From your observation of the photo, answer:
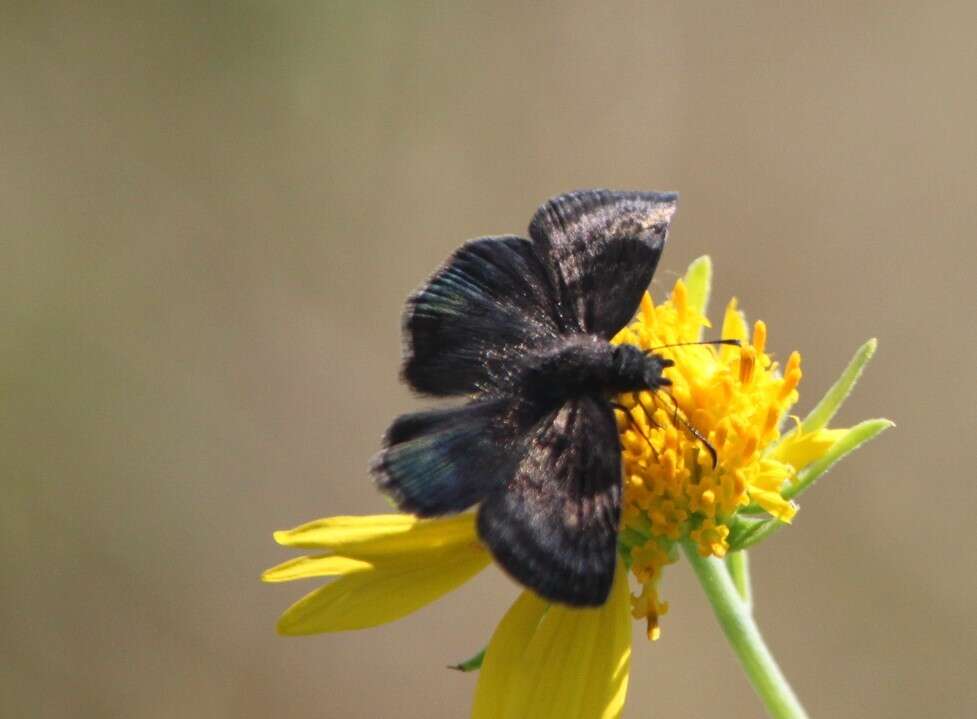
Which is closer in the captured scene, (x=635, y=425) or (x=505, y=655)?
(x=505, y=655)

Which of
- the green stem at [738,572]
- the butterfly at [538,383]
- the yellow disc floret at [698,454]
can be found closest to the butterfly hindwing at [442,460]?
the butterfly at [538,383]

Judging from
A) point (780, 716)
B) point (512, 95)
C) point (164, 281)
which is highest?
point (512, 95)

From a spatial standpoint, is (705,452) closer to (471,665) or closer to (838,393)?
(838,393)

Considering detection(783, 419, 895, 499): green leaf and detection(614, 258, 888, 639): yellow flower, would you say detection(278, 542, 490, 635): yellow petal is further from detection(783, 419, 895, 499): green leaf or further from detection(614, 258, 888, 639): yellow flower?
detection(783, 419, 895, 499): green leaf

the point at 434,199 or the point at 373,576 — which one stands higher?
the point at 434,199

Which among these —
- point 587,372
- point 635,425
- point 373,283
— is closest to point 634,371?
point 587,372

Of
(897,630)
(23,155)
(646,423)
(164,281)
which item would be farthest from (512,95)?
(646,423)

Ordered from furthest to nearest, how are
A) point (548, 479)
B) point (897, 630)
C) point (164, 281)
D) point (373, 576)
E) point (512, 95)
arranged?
1. point (512, 95)
2. point (164, 281)
3. point (897, 630)
4. point (373, 576)
5. point (548, 479)

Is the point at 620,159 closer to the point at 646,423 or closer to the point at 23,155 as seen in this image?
the point at 23,155
